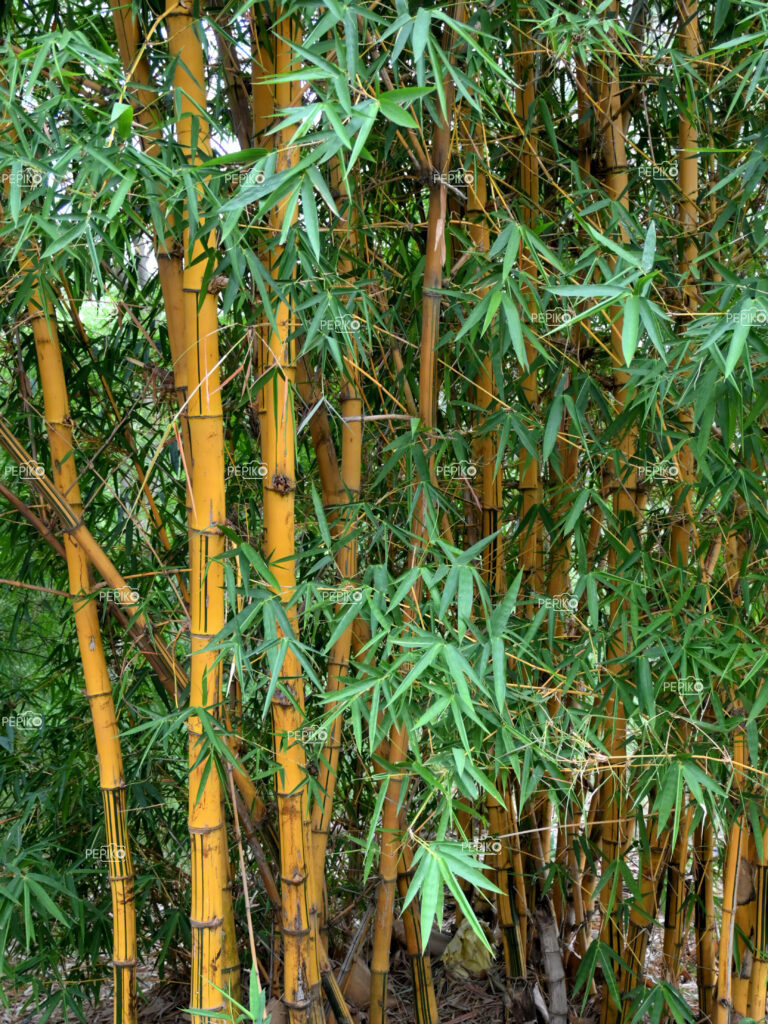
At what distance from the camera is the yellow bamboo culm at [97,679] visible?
1897 mm

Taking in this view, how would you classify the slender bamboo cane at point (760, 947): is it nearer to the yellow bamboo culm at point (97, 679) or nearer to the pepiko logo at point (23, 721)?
the yellow bamboo culm at point (97, 679)

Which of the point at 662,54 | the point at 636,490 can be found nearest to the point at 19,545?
the point at 636,490

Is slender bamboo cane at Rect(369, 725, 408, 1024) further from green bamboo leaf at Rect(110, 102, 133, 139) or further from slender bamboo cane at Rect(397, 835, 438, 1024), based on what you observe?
green bamboo leaf at Rect(110, 102, 133, 139)

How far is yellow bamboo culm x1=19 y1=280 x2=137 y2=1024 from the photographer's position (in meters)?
1.90

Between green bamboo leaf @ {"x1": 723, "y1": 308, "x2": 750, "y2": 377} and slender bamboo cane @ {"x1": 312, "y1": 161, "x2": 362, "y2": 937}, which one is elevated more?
green bamboo leaf @ {"x1": 723, "y1": 308, "x2": 750, "y2": 377}

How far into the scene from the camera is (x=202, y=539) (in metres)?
1.70

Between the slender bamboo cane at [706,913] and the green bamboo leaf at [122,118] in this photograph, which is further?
the slender bamboo cane at [706,913]

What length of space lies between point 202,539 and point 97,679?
→ 1.51ft

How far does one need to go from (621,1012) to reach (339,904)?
774 millimetres

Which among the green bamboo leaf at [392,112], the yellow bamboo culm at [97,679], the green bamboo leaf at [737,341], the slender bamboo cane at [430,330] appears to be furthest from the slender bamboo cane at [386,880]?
the green bamboo leaf at [392,112]

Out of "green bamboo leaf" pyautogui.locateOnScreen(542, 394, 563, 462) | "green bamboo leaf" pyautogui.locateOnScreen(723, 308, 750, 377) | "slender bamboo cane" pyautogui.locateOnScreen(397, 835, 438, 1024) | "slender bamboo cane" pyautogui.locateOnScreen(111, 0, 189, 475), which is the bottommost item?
"slender bamboo cane" pyautogui.locateOnScreen(397, 835, 438, 1024)

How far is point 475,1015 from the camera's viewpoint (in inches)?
98.7

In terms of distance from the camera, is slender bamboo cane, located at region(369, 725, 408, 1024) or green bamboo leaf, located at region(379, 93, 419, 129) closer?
green bamboo leaf, located at region(379, 93, 419, 129)

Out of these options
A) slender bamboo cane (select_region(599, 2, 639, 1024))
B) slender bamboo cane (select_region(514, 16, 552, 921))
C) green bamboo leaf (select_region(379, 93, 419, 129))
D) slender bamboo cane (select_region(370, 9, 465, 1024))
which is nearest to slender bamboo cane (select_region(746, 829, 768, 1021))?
slender bamboo cane (select_region(599, 2, 639, 1024))
